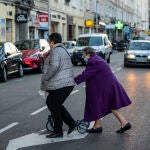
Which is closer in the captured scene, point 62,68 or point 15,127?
point 62,68

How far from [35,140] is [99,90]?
135 centimetres

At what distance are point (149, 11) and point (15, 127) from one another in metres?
140

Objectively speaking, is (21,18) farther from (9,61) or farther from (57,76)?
(57,76)

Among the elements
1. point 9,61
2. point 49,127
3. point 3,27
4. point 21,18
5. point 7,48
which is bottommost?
point 49,127

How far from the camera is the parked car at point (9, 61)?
18.5 m

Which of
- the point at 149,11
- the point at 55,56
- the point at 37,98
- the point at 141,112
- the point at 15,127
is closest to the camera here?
the point at 55,56

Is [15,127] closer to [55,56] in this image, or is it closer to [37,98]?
[55,56]

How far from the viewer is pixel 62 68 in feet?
26.1

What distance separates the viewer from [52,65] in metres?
7.88

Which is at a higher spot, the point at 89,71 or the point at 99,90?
the point at 89,71

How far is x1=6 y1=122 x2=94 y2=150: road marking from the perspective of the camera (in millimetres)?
7609

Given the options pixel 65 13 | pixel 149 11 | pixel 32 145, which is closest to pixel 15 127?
pixel 32 145

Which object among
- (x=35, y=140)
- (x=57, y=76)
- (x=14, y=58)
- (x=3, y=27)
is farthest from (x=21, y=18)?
(x=35, y=140)

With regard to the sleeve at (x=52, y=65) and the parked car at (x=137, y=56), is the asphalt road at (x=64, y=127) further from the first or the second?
the parked car at (x=137, y=56)
